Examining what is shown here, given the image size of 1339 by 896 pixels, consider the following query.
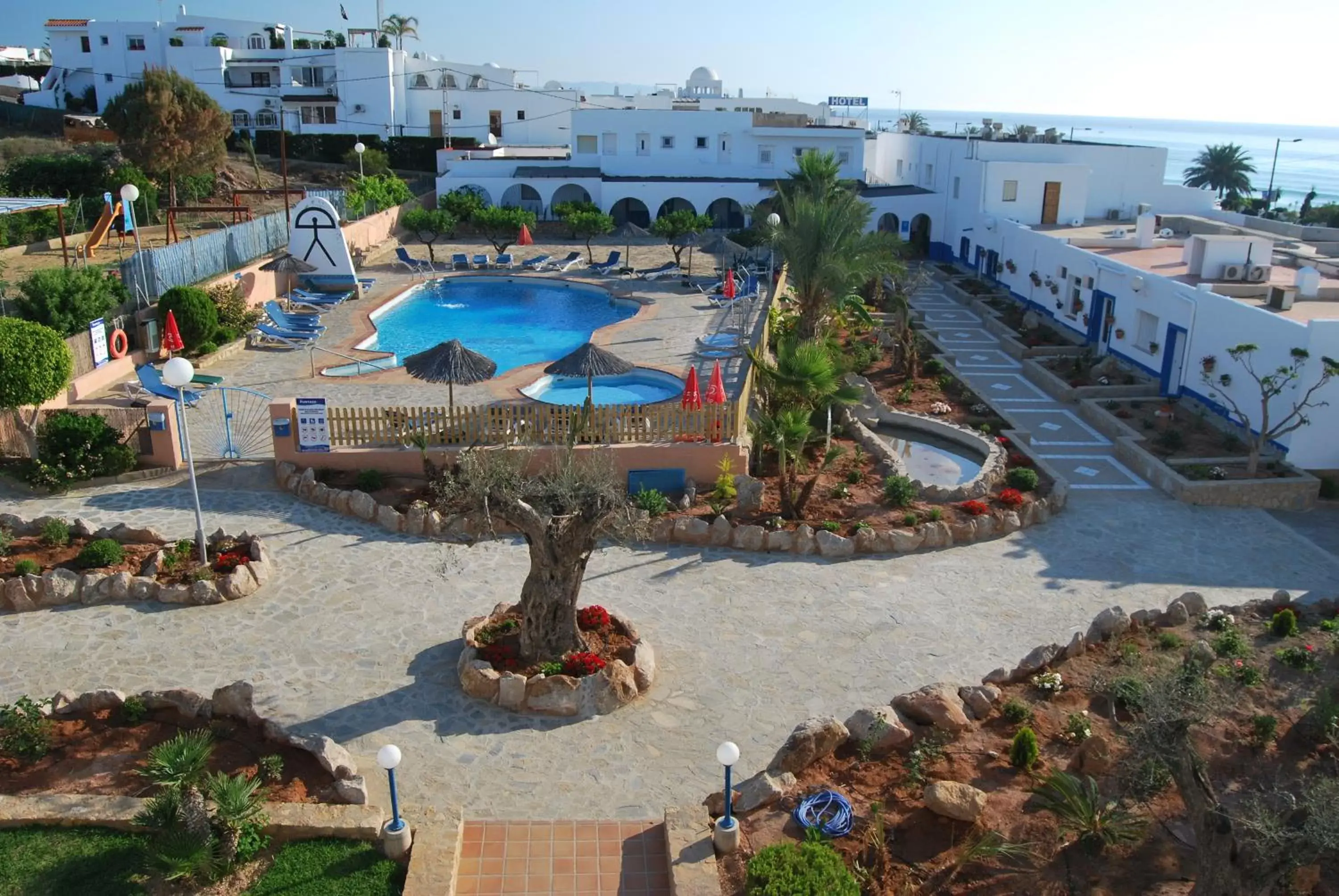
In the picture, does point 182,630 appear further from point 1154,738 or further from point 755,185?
point 755,185

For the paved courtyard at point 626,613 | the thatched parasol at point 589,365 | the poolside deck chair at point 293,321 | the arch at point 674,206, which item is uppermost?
the arch at point 674,206

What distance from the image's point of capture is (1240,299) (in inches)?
961

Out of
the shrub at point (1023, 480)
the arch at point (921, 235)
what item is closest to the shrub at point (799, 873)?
the shrub at point (1023, 480)

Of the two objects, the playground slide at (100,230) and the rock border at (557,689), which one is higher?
the playground slide at (100,230)

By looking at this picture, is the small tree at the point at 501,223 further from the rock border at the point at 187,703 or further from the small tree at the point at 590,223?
the rock border at the point at 187,703

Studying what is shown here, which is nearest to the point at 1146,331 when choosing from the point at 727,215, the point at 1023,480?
the point at 1023,480

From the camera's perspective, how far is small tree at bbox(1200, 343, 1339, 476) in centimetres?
1955

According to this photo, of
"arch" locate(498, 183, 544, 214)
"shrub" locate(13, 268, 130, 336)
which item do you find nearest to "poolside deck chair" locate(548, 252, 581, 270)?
"arch" locate(498, 183, 544, 214)

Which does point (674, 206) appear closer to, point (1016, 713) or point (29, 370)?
point (29, 370)

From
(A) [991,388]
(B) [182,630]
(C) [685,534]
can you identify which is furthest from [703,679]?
(A) [991,388]

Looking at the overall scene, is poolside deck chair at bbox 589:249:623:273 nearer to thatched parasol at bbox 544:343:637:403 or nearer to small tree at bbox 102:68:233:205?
small tree at bbox 102:68:233:205

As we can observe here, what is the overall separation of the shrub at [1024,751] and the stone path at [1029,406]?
10.1m

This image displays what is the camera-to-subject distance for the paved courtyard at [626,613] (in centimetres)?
1139

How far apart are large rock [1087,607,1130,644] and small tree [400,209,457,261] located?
1266 inches
